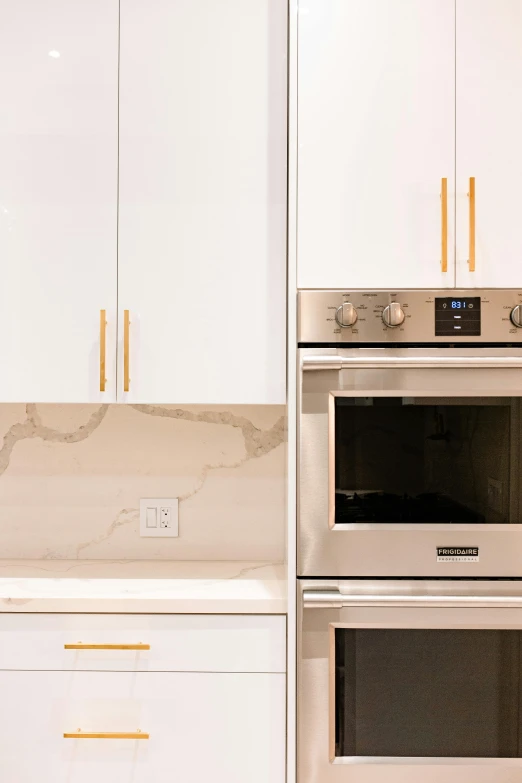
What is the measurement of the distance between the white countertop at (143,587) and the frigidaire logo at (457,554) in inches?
13.7

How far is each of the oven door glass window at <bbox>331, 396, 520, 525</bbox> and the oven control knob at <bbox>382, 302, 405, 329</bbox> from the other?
0.16 meters

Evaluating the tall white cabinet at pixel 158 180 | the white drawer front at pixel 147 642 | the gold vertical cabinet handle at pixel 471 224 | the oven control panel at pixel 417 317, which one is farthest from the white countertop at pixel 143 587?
the gold vertical cabinet handle at pixel 471 224

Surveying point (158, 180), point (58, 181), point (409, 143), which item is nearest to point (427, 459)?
point (409, 143)

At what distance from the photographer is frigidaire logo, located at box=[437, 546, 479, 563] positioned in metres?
1.28

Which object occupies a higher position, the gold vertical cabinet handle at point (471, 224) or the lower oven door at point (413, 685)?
the gold vertical cabinet handle at point (471, 224)

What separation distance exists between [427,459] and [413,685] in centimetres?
47

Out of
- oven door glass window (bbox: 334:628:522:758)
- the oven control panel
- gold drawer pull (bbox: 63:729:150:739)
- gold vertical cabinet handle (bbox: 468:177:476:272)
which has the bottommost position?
gold drawer pull (bbox: 63:729:150:739)

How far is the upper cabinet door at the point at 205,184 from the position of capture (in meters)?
1.44

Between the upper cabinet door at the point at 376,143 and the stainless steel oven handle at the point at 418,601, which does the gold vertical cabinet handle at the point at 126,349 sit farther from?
the stainless steel oven handle at the point at 418,601

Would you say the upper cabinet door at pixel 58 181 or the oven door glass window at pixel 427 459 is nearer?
the oven door glass window at pixel 427 459

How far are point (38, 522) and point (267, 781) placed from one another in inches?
36.1

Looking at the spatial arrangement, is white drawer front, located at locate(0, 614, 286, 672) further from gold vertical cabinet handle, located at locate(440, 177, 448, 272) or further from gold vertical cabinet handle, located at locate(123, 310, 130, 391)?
gold vertical cabinet handle, located at locate(440, 177, 448, 272)

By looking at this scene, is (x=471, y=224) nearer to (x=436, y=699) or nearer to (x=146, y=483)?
(x=436, y=699)

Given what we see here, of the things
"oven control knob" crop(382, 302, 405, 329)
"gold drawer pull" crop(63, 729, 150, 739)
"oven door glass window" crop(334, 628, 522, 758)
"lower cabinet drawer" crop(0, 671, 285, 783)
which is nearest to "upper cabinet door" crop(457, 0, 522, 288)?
"oven control knob" crop(382, 302, 405, 329)
